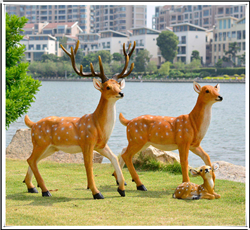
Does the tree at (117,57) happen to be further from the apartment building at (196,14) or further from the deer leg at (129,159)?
the deer leg at (129,159)

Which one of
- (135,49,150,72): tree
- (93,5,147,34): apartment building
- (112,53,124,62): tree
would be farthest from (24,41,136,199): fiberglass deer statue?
(93,5,147,34): apartment building

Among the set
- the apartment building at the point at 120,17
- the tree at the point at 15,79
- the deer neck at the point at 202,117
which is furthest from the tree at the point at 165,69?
the deer neck at the point at 202,117

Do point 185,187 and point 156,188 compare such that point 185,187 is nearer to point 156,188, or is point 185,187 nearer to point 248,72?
point 156,188

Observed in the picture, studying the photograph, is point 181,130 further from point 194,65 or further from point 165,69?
point 194,65

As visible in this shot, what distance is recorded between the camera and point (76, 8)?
133 meters

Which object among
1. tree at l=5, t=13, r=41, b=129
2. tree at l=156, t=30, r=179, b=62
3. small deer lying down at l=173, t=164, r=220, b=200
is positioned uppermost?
tree at l=156, t=30, r=179, b=62

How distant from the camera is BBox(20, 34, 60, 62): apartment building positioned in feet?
351

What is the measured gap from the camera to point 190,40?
91.2 metres

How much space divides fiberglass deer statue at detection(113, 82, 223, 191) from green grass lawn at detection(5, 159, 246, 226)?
0.61 m

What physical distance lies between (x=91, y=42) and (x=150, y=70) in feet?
96.6

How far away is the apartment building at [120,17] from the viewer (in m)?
122

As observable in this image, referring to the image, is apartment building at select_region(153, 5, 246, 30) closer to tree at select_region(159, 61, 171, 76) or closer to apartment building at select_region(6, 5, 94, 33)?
apartment building at select_region(6, 5, 94, 33)

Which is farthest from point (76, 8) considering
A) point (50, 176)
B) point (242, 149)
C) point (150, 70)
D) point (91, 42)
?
point (50, 176)

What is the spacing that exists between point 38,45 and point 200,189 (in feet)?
348
